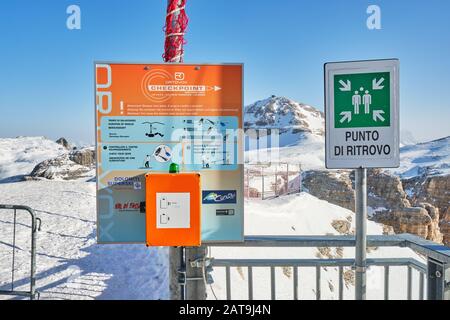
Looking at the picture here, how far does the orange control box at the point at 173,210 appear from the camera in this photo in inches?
Result: 108

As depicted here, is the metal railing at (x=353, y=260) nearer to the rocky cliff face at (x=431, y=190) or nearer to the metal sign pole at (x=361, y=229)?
the metal sign pole at (x=361, y=229)

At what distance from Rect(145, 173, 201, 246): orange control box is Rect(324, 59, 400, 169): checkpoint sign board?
45.6 inches

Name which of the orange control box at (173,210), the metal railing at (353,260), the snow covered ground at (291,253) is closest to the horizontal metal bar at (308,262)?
the metal railing at (353,260)

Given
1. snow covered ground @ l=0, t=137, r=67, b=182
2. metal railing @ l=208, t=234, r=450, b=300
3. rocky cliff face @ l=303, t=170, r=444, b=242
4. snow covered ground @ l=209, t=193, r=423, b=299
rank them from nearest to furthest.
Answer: metal railing @ l=208, t=234, r=450, b=300 → snow covered ground @ l=209, t=193, r=423, b=299 → snow covered ground @ l=0, t=137, r=67, b=182 → rocky cliff face @ l=303, t=170, r=444, b=242

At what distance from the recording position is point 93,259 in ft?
24.6

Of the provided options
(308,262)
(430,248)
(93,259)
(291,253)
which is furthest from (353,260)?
(291,253)

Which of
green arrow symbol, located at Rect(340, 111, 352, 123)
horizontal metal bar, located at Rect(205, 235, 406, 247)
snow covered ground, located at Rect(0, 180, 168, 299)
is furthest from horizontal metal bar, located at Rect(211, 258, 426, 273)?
snow covered ground, located at Rect(0, 180, 168, 299)

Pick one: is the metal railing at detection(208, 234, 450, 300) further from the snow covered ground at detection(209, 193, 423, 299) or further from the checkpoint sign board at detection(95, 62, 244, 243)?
the snow covered ground at detection(209, 193, 423, 299)

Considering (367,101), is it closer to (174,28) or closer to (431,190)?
(174,28)

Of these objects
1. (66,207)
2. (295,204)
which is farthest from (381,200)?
(66,207)

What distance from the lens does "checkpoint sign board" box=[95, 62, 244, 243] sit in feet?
9.13

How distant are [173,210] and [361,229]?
1515 millimetres

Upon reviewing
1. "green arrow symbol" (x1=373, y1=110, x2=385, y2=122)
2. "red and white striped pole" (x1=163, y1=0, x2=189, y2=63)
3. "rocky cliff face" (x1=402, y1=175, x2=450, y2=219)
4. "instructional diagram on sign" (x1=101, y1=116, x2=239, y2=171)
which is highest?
"red and white striped pole" (x1=163, y1=0, x2=189, y2=63)
